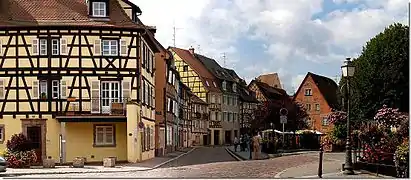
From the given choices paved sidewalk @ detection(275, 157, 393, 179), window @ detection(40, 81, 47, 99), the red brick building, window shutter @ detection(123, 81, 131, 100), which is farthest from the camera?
window shutter @ detection(123, 81, 131, 100)

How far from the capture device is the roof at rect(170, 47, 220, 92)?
28653 millimetres

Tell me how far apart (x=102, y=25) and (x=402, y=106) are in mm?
11374

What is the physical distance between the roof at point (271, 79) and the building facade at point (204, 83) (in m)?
3.42

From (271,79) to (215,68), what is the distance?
341 cm

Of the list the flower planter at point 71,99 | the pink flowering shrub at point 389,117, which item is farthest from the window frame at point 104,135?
the pink flowering shrub at point 389,117

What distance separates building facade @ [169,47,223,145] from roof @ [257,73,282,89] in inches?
135

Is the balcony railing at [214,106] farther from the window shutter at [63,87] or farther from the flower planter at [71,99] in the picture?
the window shutter at [63,87]

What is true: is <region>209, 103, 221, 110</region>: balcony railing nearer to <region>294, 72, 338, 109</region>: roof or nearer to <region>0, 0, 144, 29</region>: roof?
<region>294, 72, 338, 109</region>: roof

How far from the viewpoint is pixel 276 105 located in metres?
30.2

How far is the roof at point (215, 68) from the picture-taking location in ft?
83.8

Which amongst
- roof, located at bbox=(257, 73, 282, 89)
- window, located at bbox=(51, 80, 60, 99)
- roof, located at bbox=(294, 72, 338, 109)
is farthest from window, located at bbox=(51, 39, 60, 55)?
roof, located at bbox=(294, 72, 338, 109)

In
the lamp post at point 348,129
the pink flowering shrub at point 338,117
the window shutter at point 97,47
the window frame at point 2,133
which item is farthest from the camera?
the window frame at point 2,133

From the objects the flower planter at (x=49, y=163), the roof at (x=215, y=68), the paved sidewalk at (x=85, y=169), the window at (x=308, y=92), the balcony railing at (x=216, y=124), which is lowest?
the paved sidewalk at (x=85, y=169)

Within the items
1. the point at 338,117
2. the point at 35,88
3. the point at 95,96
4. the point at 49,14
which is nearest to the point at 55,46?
the point at 35,88
